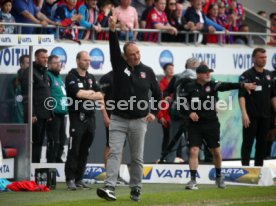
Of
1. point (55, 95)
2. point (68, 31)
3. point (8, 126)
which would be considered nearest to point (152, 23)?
point (68, 31)

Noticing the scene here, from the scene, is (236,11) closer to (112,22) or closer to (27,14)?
(27,14)

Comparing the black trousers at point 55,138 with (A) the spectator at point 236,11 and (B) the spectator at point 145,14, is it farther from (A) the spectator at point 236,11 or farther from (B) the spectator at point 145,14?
(A) the spectator at point 236,11

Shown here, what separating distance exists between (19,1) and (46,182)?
454 cm

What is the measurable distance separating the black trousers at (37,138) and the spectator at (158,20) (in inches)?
193

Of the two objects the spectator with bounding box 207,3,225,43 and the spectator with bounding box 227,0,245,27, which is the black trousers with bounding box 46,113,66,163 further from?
the spectator with bounding box 227,0,245,27

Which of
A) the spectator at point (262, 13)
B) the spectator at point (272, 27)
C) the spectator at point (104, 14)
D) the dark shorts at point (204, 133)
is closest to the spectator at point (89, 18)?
the spectator at point (104, 14)

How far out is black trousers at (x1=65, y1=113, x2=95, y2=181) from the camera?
17.2 m

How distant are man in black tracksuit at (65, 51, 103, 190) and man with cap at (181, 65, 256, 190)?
1638 millimetres

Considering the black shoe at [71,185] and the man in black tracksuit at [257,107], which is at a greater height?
the man in black tracksuit at [257,107]

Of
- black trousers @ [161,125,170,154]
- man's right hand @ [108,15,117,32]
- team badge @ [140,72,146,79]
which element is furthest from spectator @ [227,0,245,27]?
man's right hand @ [108,15,117,32]

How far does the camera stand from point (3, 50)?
1900 centimetres

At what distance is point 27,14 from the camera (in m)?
20.5

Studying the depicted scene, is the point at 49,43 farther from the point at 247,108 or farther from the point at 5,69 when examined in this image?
the point at 247,108

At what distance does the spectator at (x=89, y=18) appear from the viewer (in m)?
21.5
